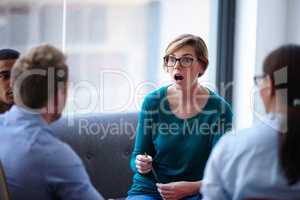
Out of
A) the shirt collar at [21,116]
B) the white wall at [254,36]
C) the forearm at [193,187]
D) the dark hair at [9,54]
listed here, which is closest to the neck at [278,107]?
the white wall at [254,36]

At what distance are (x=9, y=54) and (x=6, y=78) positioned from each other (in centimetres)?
8

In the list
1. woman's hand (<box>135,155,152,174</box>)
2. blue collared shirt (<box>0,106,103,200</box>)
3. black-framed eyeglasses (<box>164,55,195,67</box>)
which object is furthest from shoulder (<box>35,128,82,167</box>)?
black-framed eyeglasses (<box>164,55,195,67</box>)

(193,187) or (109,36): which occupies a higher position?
(109,36)

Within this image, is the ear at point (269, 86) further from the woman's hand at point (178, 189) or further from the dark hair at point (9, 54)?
the dark hair at point (9, 54)

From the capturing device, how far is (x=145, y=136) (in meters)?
1.63

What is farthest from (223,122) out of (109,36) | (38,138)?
(38,138)

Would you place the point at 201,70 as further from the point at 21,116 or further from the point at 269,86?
the point at 21,116

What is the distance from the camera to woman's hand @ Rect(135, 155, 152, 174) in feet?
5.27

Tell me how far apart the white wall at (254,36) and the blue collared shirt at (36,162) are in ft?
1.81

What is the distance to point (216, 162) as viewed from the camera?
3.95 ft

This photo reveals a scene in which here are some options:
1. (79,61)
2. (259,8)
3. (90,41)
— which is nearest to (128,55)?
(90,41)

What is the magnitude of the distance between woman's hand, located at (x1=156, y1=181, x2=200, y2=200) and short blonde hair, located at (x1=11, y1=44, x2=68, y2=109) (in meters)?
0.58

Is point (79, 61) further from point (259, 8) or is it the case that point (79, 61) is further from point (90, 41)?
point (259, 8)

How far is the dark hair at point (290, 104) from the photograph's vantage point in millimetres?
1162
